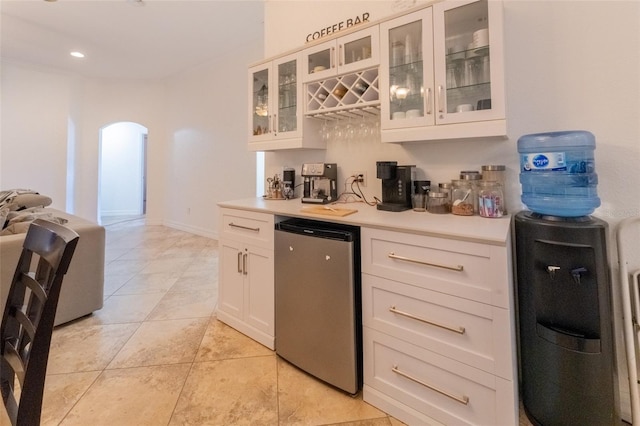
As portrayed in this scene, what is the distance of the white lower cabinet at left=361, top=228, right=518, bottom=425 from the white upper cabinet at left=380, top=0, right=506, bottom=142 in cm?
67

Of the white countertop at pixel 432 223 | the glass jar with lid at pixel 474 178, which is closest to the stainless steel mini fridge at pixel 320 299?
the white countertop at pixel 432 223

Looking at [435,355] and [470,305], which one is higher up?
[470,305]

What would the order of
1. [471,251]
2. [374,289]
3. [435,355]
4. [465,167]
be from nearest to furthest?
[471,251]
[435,355]
[374,289]
[465,167]

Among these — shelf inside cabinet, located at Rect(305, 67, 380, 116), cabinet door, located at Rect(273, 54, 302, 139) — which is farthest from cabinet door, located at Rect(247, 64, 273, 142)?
shelf inside cabinet, located at Rect(305, 67, 380, 116)

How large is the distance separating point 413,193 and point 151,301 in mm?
2468

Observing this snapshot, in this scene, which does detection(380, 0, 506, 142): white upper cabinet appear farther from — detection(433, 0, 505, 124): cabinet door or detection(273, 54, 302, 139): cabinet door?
detection(273, 54, 302, 139): cabinet door

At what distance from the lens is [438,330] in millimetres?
1299

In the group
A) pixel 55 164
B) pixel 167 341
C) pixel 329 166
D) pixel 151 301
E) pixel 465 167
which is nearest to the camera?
pixel 465 167

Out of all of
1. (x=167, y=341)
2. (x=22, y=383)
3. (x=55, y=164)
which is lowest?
(x=167, y=341)

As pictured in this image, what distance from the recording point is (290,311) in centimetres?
179

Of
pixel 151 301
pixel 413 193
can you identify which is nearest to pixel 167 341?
pixel 151 301

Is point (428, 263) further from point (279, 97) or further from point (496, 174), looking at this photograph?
point (279, 97)

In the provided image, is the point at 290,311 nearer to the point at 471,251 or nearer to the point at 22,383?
the point at 471,251

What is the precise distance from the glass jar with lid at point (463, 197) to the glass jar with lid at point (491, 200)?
0.05 m
